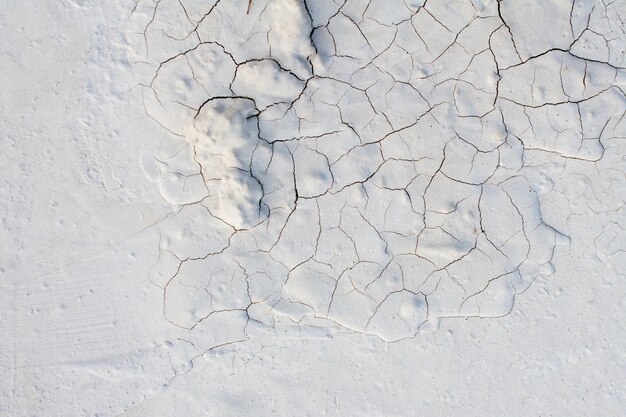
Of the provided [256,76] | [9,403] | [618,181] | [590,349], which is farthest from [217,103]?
[590,349]

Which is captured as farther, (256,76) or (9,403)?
(9,403)

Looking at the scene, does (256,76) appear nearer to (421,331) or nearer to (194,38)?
(194,38)

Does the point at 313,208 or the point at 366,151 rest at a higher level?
the point at 366,151

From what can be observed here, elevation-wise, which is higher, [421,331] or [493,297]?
[493,297]
